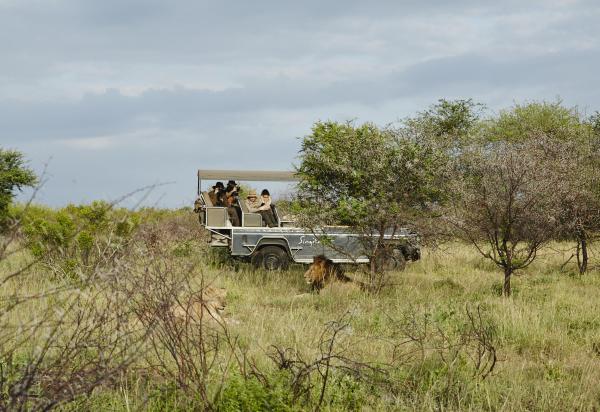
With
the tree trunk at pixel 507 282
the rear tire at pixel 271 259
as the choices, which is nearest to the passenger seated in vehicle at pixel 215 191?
the rear tire at pixel 271 259

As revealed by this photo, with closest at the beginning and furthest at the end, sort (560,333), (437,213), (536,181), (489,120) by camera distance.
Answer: (560,333)
(536,181)
(437,213)
(489,120)

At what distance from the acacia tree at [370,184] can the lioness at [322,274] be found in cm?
69

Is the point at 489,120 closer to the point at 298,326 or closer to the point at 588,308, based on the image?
the point at 588,308

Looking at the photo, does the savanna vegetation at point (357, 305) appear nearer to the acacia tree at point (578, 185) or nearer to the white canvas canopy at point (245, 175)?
the acacia tree at point (578, 185)

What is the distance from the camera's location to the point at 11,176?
24594 mm

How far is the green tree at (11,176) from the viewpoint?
80.1ft

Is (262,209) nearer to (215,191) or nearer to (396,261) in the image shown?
(215,191)

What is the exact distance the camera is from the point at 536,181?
39.8ft

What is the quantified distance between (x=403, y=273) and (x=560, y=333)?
6308mm

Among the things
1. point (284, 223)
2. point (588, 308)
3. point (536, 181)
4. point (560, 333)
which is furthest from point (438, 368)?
point (284, 223)

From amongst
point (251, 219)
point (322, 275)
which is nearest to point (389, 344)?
point (322, 275)

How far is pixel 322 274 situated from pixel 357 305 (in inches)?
109

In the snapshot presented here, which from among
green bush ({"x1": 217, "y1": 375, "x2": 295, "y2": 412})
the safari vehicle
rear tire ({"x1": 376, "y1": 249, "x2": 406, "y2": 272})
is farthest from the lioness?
green bush ({"x1": 217, "y1": 375, "x2": 295, "y2": 412})

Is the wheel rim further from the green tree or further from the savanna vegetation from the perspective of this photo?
the green tree
